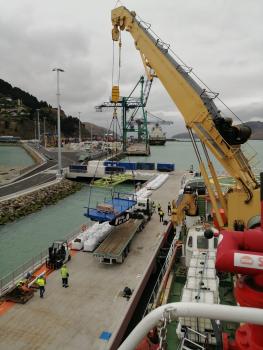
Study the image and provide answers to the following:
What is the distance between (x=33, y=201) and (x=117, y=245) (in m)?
23.7

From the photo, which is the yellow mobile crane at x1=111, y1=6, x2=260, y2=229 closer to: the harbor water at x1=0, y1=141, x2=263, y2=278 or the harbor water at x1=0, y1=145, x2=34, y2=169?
the harbor water at x1=0, y1=141, x2=263, y2=278

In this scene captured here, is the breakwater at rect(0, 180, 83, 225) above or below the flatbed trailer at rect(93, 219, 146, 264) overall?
below

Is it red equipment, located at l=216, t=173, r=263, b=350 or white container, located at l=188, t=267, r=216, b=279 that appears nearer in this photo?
red equipment, located at l=216, t=173, r=263, b=350

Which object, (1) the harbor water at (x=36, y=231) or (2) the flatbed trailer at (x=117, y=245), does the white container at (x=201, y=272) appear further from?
(1) the harbor water at (x=36, y=231)

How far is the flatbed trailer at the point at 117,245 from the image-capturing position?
17547 mm

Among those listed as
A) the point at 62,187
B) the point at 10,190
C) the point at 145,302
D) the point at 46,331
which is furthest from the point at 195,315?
the point at 62,187

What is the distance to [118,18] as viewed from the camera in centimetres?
2123

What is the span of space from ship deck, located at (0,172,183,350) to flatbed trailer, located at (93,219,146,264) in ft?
1.24

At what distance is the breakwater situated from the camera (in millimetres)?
34938

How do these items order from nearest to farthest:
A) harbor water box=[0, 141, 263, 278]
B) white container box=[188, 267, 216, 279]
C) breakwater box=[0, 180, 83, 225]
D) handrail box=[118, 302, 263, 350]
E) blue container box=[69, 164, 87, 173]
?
handrail box=[118, 302, 263, 350] → white container box=[188, 267, 216, 279] → harbor water box=[0, 141, 263, 278] → breakwater box=[0, 180, 83, 225] → blue container box=[69, 164, 87, 173]

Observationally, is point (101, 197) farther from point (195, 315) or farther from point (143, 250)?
point (195, 315)

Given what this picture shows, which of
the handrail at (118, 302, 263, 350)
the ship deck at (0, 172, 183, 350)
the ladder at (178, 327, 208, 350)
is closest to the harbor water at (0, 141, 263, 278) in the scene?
the ship deck at (0, 172, 183, 350)

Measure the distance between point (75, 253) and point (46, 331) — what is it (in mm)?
Answer: 7413

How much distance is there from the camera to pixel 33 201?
131 feet
